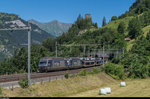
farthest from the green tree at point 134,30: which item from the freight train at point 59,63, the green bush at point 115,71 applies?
the green bush at point 115,71

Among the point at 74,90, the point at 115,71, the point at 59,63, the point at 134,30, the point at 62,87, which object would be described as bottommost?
the point at 74,90

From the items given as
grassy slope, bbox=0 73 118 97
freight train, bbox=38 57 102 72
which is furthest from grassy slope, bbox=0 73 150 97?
freight train, bbox=38 57 102 72

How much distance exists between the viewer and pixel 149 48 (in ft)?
365

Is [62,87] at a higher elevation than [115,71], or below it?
below

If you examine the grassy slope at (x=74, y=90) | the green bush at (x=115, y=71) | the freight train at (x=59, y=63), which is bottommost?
the grassy slope at (x=74, y=90)

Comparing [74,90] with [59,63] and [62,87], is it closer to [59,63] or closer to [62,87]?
[62,87]

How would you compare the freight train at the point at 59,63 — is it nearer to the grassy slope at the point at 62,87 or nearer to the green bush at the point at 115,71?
the grassy slope at the point at 62,87

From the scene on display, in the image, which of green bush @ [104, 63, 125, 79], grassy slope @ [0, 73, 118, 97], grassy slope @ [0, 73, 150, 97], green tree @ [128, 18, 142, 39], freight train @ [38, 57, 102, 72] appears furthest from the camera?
green tree @ [128, 18, 142, 39]

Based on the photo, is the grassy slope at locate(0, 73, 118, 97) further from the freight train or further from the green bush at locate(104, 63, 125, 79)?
the freight train

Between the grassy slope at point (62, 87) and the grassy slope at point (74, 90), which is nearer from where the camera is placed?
the grassy slope at point (62, 87)

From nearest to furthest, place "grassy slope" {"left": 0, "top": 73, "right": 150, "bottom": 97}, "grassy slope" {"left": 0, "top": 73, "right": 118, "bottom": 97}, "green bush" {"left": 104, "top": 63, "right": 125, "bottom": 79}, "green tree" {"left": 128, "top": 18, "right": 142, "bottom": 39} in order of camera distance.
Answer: "grassy slope" {"left": 0, "top": 73, "right": 118, "bottom": 97} < "grassy slope" {"left": 0, "top": 73, "right": 150, "bottom": 97} < "green bush" {"left": 104, "top": 63, "right": 125, "bottom": 79} < "green tree" {"left": 128, "top": 18, "right": 142, "bottom": 39}

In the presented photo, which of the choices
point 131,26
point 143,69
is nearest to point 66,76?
point 143,69

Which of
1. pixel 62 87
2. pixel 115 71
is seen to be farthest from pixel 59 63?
pixel 62 87

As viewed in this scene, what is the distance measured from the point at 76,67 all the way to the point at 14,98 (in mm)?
43363
